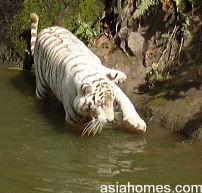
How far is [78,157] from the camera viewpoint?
589 cm

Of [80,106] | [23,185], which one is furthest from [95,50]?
[23,185]

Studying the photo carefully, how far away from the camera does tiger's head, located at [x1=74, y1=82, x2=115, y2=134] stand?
6.08 metres

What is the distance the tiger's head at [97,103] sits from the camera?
6.08 meters

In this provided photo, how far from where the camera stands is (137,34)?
7984 mm

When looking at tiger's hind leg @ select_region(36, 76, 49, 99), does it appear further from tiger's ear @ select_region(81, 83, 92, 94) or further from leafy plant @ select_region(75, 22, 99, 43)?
tiger's ear @ select_region(81, 83, 92, 94)

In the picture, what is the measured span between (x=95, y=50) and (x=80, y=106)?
2292mm

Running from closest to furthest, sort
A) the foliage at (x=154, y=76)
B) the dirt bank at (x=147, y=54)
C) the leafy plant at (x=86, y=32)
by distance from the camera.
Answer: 1. the dirt bank at (x=147, y=54)
2. the foliage at (x=154, y=76)
3. the leafy plant at (x=86, y=32)

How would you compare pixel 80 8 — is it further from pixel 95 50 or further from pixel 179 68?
pixel 179 68

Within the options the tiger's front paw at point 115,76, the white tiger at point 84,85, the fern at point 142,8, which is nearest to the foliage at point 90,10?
the fern at point 142,8

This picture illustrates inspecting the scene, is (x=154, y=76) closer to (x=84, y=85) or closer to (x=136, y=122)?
(x=136, y=122)

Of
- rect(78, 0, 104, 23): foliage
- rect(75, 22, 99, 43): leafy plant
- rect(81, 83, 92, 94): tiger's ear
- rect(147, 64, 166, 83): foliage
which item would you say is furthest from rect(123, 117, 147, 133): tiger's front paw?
rect(78, 0, 104, 23): foliage

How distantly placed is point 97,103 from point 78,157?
0.64 metres

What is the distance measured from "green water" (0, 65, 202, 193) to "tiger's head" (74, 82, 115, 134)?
0.29 m

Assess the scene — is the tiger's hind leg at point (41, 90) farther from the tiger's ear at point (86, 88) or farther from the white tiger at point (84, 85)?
the tiger's ear at point (86, 88)
